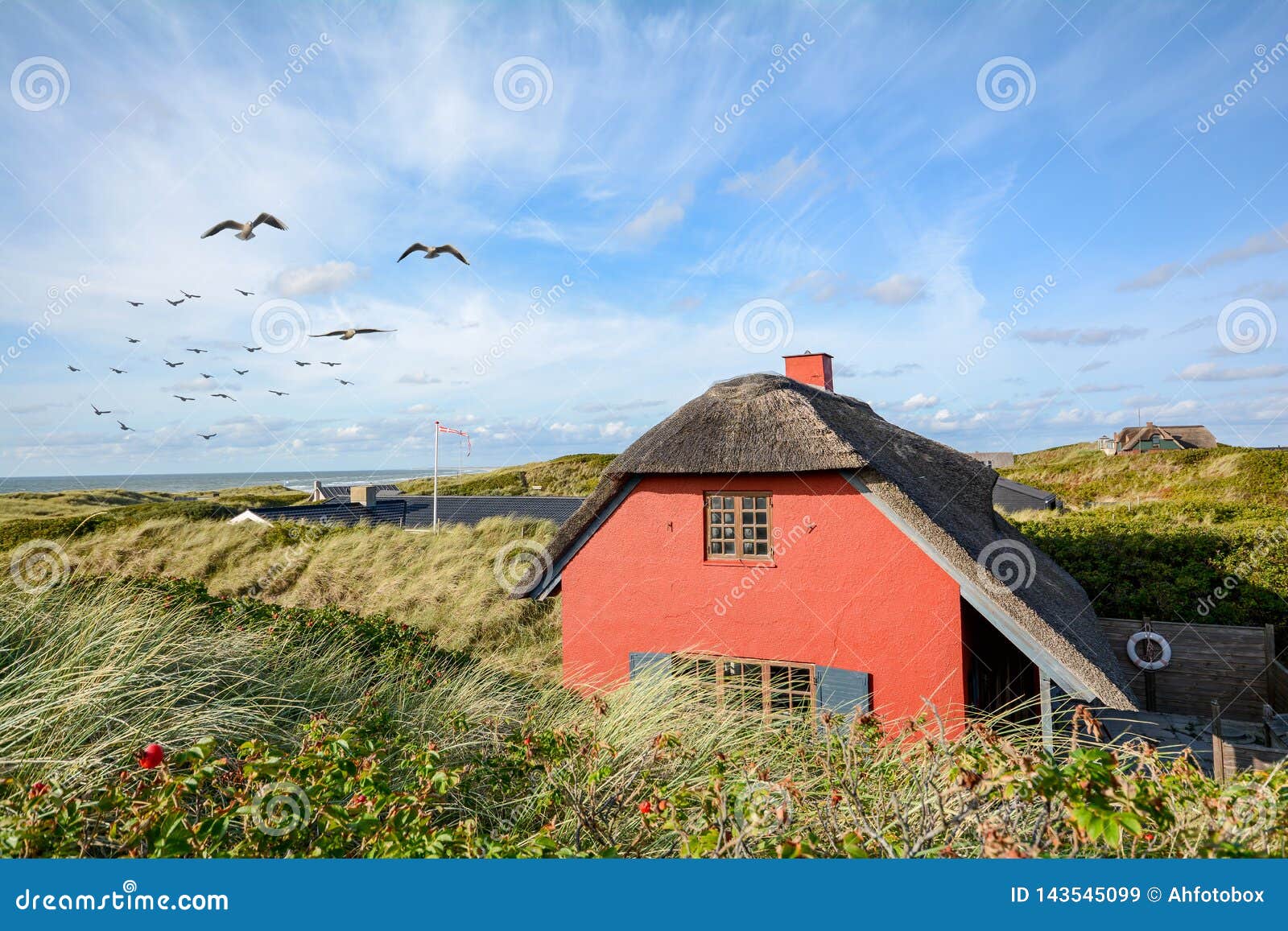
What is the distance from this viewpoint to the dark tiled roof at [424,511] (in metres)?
21.8

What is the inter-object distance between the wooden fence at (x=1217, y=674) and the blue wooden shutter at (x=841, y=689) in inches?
245

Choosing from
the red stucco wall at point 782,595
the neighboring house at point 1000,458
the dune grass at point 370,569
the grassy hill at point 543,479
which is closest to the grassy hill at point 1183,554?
the red stucco wall at point 782,595

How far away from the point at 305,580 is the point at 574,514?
32.2 feet

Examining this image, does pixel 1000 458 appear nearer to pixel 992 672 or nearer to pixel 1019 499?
pixel 1019 499

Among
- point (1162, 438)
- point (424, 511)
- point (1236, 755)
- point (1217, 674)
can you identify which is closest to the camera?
point (1236, 755)

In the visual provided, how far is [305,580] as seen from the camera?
634 inches

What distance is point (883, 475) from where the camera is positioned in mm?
7547

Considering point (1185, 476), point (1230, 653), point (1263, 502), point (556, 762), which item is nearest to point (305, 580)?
point (556, 762)

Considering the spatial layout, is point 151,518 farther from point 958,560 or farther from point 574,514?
point 958,560

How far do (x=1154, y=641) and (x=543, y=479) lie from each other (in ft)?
122

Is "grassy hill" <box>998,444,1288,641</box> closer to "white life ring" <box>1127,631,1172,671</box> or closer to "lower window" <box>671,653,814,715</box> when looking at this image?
"white life ring" <box>1127,631,1172,671</box>

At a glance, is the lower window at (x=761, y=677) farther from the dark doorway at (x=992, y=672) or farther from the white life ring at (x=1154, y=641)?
the white life ring at (x=1154, y=641)

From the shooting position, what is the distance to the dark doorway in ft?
24.5

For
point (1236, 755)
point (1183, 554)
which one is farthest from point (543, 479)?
point (1236, 755)
